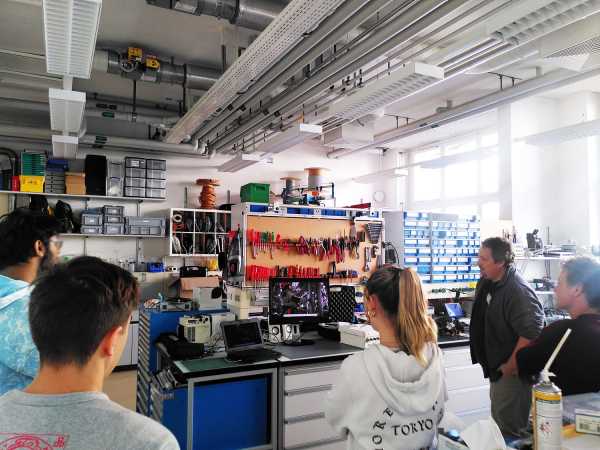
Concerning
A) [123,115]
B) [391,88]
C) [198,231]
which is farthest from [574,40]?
[198,231]

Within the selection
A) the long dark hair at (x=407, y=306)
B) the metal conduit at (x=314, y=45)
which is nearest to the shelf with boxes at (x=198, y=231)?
the metal conduit at (x=314, y=45)

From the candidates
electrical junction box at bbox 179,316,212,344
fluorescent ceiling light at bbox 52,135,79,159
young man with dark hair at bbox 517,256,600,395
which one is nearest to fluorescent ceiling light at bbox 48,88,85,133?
fluorescent ceiling light at bbox 52,135,79,159

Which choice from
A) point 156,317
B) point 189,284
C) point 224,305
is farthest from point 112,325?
point 189,284

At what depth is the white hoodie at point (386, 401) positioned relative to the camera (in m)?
1.61

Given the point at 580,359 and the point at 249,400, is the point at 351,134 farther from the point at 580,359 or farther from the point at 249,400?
the point at 580,359

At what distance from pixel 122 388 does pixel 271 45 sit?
424cm

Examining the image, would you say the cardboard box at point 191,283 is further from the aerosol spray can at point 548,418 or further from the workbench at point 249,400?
the aerosol spray can at point 548,418

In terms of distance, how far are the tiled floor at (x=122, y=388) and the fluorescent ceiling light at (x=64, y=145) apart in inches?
101

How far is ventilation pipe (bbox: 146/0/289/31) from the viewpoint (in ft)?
10.3

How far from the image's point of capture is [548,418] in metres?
1.28

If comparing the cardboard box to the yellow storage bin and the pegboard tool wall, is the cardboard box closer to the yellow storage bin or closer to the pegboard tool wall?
the pegboard tool wall

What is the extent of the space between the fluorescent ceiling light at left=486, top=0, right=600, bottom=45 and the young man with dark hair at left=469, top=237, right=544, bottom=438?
1276 millimetres

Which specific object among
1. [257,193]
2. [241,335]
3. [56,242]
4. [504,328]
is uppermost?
[257,193]

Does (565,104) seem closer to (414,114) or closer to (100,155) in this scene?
(414,114)
